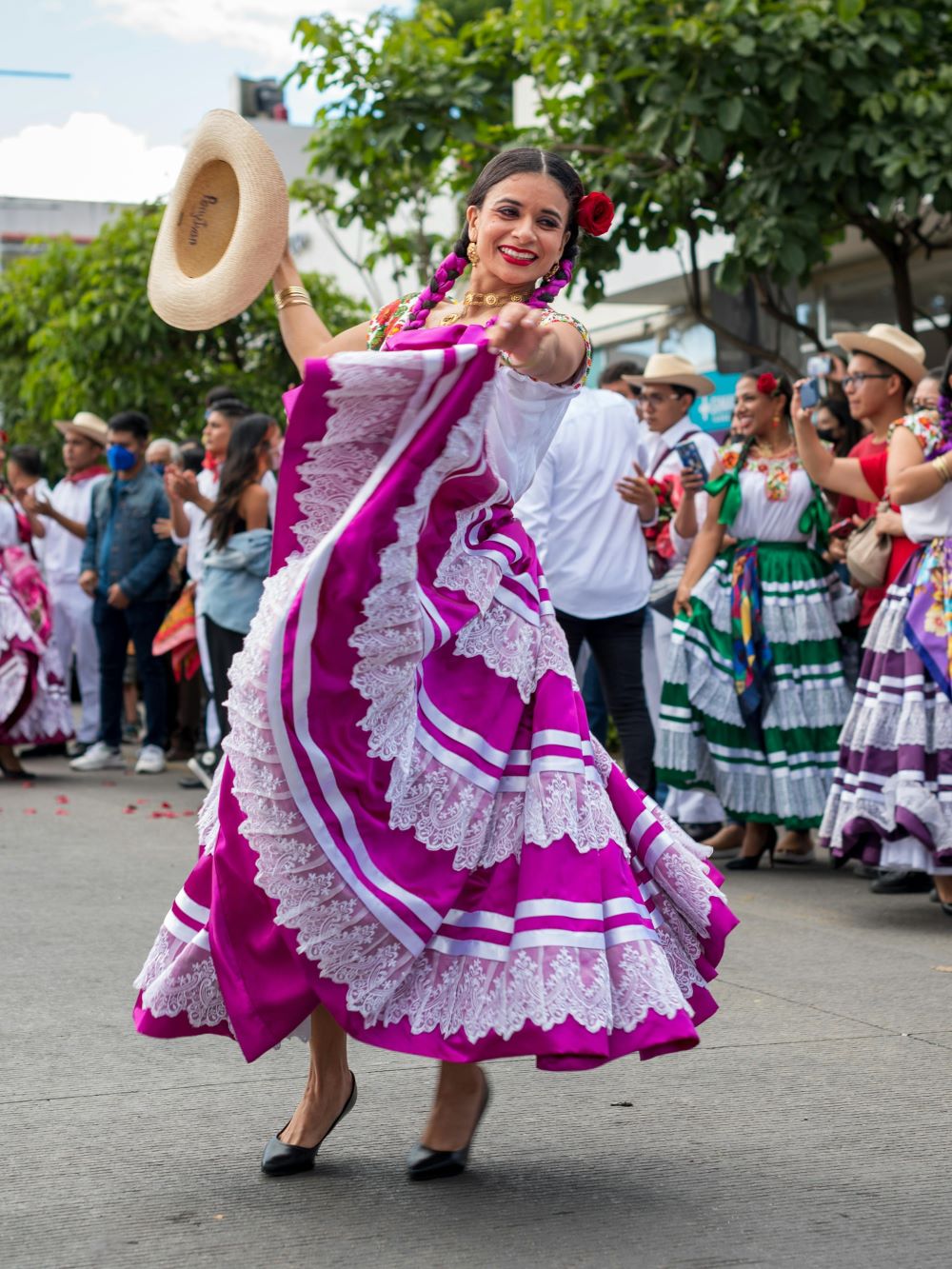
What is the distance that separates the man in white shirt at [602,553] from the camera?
721 cm

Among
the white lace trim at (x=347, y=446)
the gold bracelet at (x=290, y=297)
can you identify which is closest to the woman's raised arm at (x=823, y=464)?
the gold bracelet at (x=290, y=297)

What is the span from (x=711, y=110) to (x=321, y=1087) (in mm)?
7101

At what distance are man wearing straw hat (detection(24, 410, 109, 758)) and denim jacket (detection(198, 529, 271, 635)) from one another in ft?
11.1

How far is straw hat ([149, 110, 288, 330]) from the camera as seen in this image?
340 centimetres

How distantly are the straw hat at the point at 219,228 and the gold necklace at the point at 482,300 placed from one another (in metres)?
0.37

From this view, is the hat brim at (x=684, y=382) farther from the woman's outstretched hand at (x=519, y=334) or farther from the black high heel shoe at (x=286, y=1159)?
the black high heel shoe at (x=286, y=1159)

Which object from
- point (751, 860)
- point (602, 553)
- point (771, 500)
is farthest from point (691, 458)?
point (751, 860)

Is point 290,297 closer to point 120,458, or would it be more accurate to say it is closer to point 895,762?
point 895,762

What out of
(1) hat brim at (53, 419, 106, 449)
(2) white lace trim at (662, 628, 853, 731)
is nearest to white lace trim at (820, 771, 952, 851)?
(2) white lace trim at (662, 628, 853, 731)

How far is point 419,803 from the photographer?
304 cm

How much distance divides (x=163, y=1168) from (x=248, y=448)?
5485 millimetres

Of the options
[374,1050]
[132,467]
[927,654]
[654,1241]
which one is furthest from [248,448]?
[654,1241]

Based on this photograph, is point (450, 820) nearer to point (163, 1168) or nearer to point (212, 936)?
point (212, 936)

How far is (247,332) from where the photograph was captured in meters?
17.8
